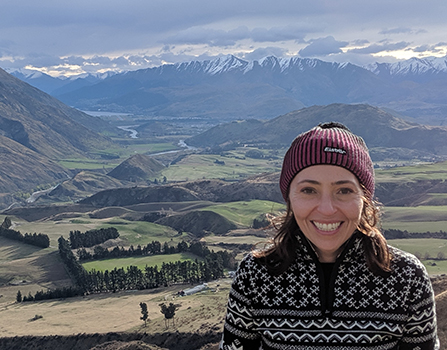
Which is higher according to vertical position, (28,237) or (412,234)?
(28,237)

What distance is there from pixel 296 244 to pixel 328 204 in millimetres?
654

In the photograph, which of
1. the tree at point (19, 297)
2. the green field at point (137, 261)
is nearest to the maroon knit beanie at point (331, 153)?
the tree at point (19, 297)

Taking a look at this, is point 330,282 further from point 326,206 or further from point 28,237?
point 28,237

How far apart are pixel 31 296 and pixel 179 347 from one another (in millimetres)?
51413

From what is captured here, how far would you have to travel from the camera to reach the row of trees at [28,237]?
13774 centimetres

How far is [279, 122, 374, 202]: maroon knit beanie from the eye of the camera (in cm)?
562

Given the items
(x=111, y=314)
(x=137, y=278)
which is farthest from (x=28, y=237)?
(x=111, y=314)

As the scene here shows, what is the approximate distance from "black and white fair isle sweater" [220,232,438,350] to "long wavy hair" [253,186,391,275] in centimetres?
11

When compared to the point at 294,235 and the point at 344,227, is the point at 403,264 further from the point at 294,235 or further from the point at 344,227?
the point at 294,235

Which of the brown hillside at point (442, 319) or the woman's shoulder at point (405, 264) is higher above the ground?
the woman's shoulder at point (405, 264)

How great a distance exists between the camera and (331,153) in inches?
221

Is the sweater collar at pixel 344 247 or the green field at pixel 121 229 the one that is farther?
the green field at pixel 121 229

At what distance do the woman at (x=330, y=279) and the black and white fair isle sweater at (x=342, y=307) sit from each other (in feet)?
0.04

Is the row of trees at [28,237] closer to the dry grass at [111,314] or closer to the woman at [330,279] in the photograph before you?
the dry grass at [111,314]
